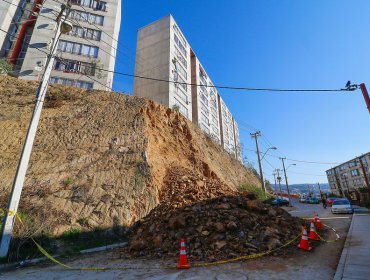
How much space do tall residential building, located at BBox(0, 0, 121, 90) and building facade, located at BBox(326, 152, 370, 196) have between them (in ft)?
198

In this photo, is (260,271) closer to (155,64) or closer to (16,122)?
(16,122)

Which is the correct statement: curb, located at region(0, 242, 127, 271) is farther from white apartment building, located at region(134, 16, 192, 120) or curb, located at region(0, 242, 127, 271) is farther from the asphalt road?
white apartment building, located at region(134, 16, 192, 120)

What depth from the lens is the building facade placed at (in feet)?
193

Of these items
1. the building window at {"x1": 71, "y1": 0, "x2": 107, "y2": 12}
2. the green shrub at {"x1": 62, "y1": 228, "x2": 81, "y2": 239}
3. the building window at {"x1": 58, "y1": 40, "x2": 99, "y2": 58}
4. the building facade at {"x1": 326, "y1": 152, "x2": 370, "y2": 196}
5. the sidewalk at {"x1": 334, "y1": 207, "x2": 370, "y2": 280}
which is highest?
the building window at {"x1": 71, "y1": 0, "x2": 107, "y2": 12}

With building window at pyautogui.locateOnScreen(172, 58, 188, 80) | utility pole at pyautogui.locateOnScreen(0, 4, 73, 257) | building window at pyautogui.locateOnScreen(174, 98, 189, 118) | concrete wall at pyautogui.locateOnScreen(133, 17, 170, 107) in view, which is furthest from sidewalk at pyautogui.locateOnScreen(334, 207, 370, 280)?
building window at pyautogui.locateOnScreen(172, 58, 188, 80)

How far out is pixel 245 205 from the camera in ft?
34.7

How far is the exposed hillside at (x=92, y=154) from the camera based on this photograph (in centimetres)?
1014

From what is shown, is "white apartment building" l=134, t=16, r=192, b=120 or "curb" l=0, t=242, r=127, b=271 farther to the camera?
"white apartment building" l=134, t=16, r=192, b=120

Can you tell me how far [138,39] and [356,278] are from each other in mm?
47658

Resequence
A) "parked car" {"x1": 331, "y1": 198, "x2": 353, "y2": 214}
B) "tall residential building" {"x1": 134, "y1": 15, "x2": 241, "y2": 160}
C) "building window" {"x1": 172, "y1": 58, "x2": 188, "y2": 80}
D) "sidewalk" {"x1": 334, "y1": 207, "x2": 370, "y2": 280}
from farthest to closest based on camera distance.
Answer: "building window" {"x1": 172, "y1": 58, "x2": 188, "y2": 80}, "tall residential building" {"x1": 134, "y1": 15, "x2": 241, "y2": 160}, "parked car" {"x1": 331, "y1": 198, "x2": 353, "y2": 214}, "sidewalk" {"x1": 334, "y1": 207, "x2": 370, "y2": 280}

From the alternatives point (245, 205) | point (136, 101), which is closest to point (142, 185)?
point (245, 205)

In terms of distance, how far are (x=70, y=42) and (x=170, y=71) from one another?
1518cm

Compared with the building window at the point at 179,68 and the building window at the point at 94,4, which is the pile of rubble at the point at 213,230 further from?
the building window at the point at 94,4

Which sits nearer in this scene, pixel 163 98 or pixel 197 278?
pixel 197 278
